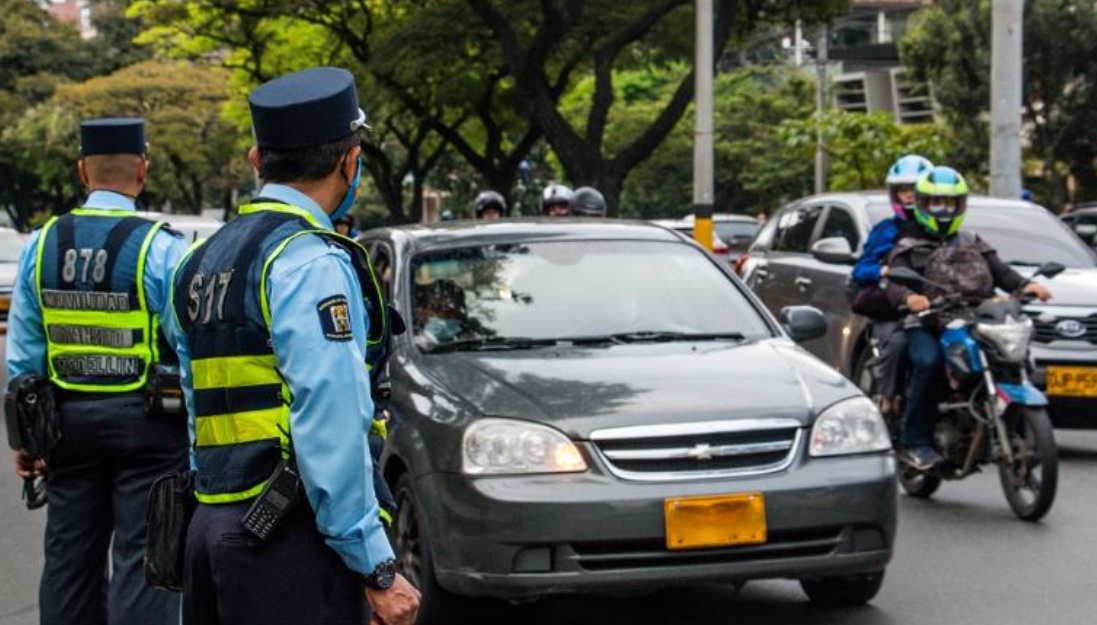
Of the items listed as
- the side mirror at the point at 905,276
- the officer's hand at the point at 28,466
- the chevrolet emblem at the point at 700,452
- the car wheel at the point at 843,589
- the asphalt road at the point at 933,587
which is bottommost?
the asphalt road at the point at 933,587

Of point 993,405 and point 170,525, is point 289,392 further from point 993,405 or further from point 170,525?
point 993,405

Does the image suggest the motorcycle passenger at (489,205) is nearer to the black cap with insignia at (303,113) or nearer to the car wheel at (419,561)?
the car wheel at (419,561)

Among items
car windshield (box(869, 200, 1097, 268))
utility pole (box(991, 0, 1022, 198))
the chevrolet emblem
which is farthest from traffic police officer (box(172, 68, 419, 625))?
utility pole (box(991, 0, 1022, 198))

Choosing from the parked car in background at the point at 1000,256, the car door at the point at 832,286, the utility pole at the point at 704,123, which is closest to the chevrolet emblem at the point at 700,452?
the parked car in background at the point at 1000,256

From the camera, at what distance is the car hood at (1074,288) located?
1038 cm

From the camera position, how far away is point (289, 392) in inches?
134

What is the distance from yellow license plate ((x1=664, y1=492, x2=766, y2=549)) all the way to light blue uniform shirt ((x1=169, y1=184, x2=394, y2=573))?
249 centimetres

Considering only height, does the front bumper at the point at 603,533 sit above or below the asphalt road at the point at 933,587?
above

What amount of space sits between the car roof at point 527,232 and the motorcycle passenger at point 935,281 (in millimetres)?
1760

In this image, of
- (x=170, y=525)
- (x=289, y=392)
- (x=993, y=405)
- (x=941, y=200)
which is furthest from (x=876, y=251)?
(x=289, y=392)

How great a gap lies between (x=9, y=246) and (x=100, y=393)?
1565 centimetres

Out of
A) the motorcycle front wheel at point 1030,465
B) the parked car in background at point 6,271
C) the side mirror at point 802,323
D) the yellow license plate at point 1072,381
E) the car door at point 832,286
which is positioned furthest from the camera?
the parked car in background at point 6,271

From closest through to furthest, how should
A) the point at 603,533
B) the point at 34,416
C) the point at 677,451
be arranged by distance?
the point at 34,416 → the point at 603,533 → the point at 677,451

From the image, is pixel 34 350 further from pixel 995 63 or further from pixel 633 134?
pixel 633 134
